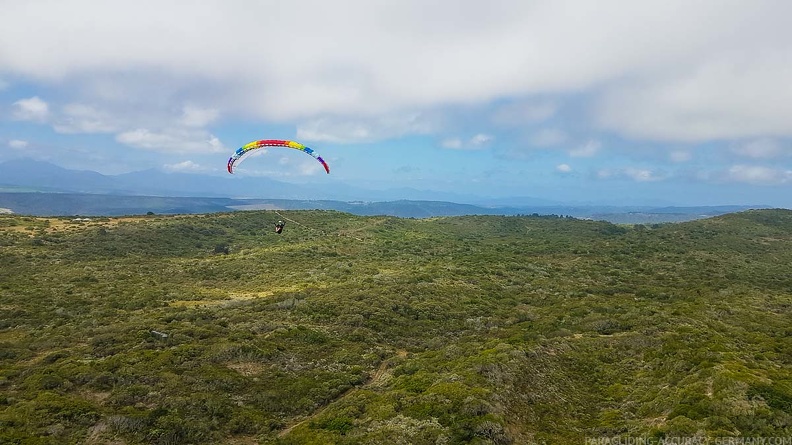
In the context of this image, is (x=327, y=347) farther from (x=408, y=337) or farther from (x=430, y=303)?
(x=430, y=303)

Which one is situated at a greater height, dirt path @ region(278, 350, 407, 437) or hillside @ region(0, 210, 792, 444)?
hillside @ region(0, 210, 792, 444)

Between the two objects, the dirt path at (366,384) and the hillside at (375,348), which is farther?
the dirt path at (366,384)

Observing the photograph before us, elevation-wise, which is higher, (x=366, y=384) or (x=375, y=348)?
(x=375, y=348)

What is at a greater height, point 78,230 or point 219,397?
point 78,230

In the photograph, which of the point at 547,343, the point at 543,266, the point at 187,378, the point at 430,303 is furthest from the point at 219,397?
the point at 543,266

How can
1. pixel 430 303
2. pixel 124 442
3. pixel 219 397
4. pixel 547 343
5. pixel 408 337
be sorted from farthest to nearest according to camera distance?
1. pixel 430 303
2. pixel 408 337
3. pixel 547 343
4. pixel 219 397
5. pixel 124 442

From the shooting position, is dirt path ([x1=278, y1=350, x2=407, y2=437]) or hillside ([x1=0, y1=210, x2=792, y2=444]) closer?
hillside ([x1=0, y1=210, x2=792, y2=444])

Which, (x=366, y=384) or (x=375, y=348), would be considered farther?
(x=375, y=348)

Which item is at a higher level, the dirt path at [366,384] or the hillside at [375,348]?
the hillside at [375,348]
